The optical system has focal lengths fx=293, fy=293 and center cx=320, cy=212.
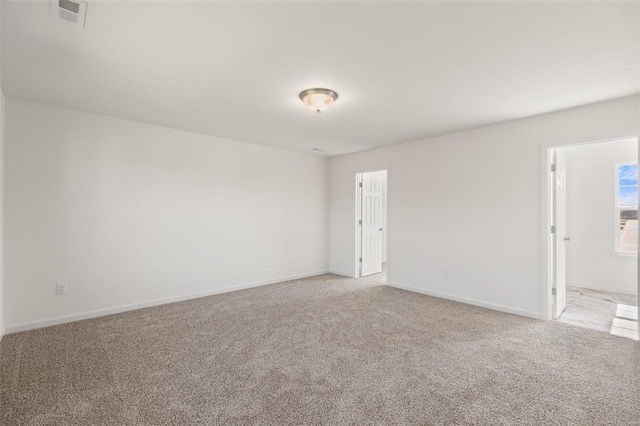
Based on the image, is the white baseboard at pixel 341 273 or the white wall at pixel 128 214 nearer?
the white wall at pixel 128 214

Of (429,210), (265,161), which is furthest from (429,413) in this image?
(265,161)

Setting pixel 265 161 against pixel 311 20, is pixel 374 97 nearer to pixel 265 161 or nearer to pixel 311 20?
pixel 311 20

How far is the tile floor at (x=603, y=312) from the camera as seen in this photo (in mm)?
3270

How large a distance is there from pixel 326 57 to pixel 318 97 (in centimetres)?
58

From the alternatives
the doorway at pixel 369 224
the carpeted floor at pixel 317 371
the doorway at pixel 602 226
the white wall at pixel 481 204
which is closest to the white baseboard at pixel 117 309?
the carpeted floor at pixel 317 371

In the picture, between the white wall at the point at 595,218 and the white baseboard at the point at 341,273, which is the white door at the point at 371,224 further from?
the white wall at the point at 595,218

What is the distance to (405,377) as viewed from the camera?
228cm

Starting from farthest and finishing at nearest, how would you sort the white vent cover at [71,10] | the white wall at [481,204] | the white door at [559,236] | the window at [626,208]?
the window at [626,208]
the white door at [559,236]
the white wall at [481,204]
the white vent cover at [71,10]

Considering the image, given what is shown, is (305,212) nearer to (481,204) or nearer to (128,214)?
(128,214)

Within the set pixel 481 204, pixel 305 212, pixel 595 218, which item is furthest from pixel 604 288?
pixel 305 212

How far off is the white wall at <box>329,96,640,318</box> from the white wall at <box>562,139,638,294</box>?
1.91m

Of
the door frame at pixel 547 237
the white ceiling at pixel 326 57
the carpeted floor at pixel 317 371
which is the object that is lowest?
the carpeted floor at pixel 317 371

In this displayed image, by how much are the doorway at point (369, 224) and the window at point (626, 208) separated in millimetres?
3732

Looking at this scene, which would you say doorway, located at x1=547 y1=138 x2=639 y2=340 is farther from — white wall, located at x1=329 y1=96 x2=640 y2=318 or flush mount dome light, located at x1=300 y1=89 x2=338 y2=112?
flush mount dome light, located at x1=300 y1=89 x2=338 y2=112
